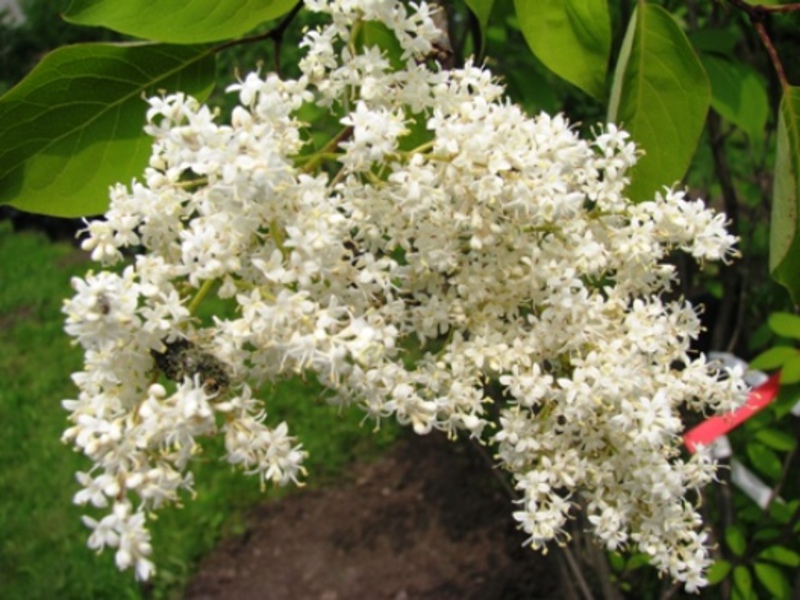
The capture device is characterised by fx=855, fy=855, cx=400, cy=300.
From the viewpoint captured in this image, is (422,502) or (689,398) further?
(422,502)

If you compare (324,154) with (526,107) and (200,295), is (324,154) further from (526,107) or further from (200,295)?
(526,107)

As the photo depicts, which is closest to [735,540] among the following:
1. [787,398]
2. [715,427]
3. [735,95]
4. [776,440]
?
[776,440]

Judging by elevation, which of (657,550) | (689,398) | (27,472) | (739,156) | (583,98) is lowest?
(27,472)

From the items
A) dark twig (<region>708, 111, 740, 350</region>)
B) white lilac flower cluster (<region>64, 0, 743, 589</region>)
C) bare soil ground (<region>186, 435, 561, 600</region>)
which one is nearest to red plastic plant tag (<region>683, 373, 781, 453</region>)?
white lilac flower cluster (<region>64, 0, 743, 589</region>)

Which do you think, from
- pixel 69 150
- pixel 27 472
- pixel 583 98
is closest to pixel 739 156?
pixel 583 98

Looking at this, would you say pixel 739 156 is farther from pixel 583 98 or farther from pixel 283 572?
pixel 283 572

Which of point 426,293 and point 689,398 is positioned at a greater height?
point 426,293
